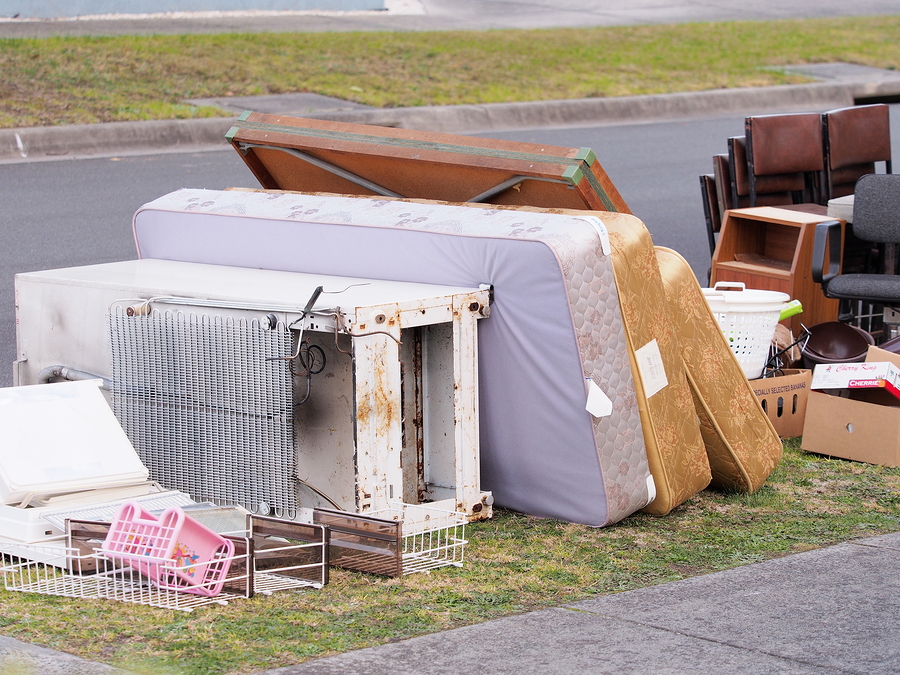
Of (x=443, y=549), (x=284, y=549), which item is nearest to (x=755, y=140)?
(x=443, y=549)

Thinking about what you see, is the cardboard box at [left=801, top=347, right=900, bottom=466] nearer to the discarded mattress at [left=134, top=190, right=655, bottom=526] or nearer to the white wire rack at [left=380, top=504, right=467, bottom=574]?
the discarded mattress at [left=134, top=190, right=655, bottom=526]

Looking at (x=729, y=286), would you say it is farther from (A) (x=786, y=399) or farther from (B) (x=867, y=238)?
(B) (x=867, y=238)

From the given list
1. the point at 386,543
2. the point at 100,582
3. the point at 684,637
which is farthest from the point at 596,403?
the point at 100,582

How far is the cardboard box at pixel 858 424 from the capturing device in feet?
16.4

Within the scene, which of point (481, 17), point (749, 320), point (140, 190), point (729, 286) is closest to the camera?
point (749, 320)

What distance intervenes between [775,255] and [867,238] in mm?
642

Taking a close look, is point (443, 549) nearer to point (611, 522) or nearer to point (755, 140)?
point (611, 522)

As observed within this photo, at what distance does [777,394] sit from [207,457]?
2503 mm

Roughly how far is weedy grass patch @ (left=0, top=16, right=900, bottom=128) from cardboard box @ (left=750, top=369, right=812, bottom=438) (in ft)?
24.6

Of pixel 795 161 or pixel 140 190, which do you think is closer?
pixel 795 161

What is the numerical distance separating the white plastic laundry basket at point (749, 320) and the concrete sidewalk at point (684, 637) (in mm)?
1701

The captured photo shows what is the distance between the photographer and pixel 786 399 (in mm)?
5414

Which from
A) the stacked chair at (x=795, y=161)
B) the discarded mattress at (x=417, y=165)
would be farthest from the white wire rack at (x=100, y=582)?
the stacked chair at (x=795, y=161)

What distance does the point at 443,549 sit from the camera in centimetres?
397
